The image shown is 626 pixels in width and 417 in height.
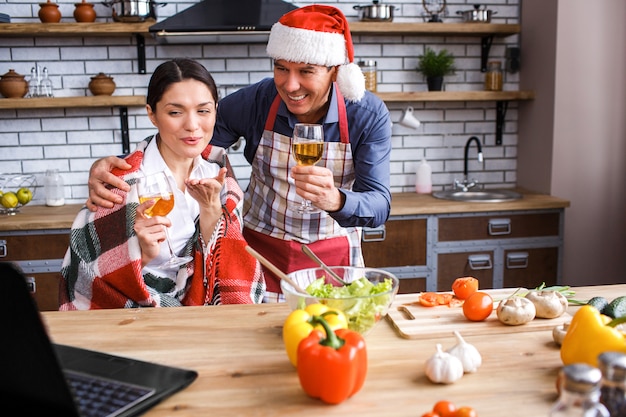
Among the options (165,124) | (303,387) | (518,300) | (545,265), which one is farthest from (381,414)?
(545,265)

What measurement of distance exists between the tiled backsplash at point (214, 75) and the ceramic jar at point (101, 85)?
0.69ft

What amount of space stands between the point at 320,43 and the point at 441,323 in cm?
122

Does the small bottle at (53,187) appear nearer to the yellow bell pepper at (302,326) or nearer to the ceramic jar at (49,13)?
the ceramic jar at (49,13)

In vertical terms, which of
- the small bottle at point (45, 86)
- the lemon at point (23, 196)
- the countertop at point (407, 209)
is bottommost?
the countertop at point (407, 209)

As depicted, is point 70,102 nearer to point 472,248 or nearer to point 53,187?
point 53,187

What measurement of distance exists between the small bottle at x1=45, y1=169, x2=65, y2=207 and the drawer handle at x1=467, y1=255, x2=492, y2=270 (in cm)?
263

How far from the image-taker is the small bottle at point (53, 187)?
3945 millimetres

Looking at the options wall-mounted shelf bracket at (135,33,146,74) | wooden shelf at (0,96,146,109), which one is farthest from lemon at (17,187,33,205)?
wall-mounted shelf bracket at (135,33,146,74)

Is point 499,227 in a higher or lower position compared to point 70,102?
lower

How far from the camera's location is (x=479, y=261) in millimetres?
3846

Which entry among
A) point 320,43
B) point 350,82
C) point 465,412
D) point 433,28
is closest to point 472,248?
point 433,28

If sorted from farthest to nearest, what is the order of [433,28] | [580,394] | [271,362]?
[433,28] → [271,362] → [580,394]

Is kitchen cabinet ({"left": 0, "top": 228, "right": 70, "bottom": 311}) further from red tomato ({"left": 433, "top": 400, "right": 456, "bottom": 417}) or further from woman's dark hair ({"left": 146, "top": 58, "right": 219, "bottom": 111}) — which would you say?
red tomato ({"left": 433, "top": 400, "right": 456, "bottom": 417})

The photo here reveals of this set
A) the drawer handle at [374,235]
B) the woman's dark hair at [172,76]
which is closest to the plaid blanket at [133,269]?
the woman's dark hair at [172,76]
